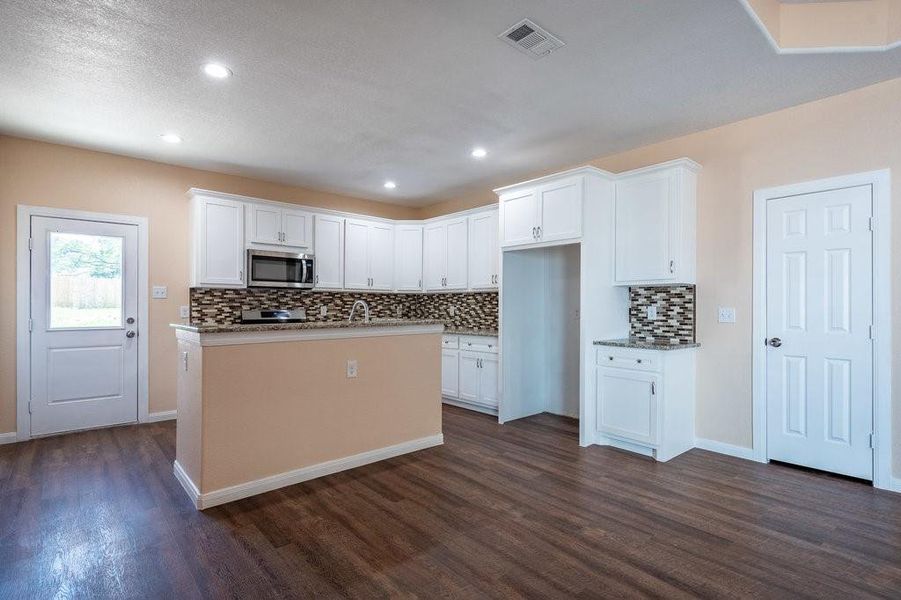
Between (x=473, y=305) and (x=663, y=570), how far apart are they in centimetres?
406

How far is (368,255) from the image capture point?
6.04 m

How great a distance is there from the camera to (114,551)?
89.1 inches

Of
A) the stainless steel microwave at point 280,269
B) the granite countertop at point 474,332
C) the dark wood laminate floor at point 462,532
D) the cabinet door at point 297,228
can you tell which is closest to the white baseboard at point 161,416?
the dark wood laminate floor at point 462,532

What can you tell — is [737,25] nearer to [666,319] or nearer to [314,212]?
[666,319]

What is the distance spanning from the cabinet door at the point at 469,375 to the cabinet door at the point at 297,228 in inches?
89.1

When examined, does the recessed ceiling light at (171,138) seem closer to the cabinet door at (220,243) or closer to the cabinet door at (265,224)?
the cabinet door at (220,243)

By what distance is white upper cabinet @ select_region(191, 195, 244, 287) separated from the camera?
4738 millimetres

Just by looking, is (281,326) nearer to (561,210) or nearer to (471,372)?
(561,210)

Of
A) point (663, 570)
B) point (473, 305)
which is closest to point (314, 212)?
point (473, 305)

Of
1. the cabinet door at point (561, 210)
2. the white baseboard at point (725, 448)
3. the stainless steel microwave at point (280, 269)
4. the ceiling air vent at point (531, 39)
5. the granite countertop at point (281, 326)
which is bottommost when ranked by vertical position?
the white baseboard at point (725, 448)

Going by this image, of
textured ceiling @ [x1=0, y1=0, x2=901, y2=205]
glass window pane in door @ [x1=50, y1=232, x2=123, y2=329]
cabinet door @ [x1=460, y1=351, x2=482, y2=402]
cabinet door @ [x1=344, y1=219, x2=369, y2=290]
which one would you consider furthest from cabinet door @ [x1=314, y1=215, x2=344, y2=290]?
glass window pane in door @ [x1=50, y1=232, x2=123, y2=329]

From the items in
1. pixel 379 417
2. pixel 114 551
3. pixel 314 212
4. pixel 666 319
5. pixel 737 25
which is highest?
pixel 737 25

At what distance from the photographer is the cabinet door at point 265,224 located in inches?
199

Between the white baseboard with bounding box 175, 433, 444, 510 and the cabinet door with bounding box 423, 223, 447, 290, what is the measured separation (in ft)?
8.18
